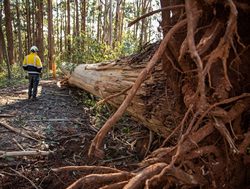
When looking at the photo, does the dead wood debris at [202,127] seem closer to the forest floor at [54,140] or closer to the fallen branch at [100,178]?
the fallen branch at [100,178]

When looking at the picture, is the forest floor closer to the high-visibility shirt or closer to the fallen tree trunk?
the fallen tree trunk

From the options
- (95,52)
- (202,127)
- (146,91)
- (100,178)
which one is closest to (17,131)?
(146,91)

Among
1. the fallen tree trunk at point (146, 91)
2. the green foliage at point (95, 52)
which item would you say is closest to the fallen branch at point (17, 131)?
the fallen tree trunk at point (146, 91)

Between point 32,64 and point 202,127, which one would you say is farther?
point 32,64

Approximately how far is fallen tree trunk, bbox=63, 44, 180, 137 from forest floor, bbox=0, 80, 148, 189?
2.11 ft

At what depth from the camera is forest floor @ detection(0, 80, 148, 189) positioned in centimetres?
427

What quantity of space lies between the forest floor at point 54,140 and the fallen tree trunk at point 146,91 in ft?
2.11

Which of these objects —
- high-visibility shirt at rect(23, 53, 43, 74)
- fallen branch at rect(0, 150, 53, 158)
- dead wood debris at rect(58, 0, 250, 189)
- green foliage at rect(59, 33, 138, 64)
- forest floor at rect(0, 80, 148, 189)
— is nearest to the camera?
dead wood debris at rect(58, 0, 250, 189)

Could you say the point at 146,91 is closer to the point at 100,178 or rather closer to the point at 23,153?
the point at 100,178

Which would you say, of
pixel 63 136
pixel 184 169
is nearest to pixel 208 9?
pixel 184 169

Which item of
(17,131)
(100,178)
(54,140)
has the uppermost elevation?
(100,178)

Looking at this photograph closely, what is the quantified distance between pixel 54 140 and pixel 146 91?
216cm

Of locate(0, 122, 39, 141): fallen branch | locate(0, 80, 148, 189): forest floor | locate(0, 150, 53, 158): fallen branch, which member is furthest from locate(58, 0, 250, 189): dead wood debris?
locate(0, 122, 39, 141): fallen branch

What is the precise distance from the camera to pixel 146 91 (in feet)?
13.4
